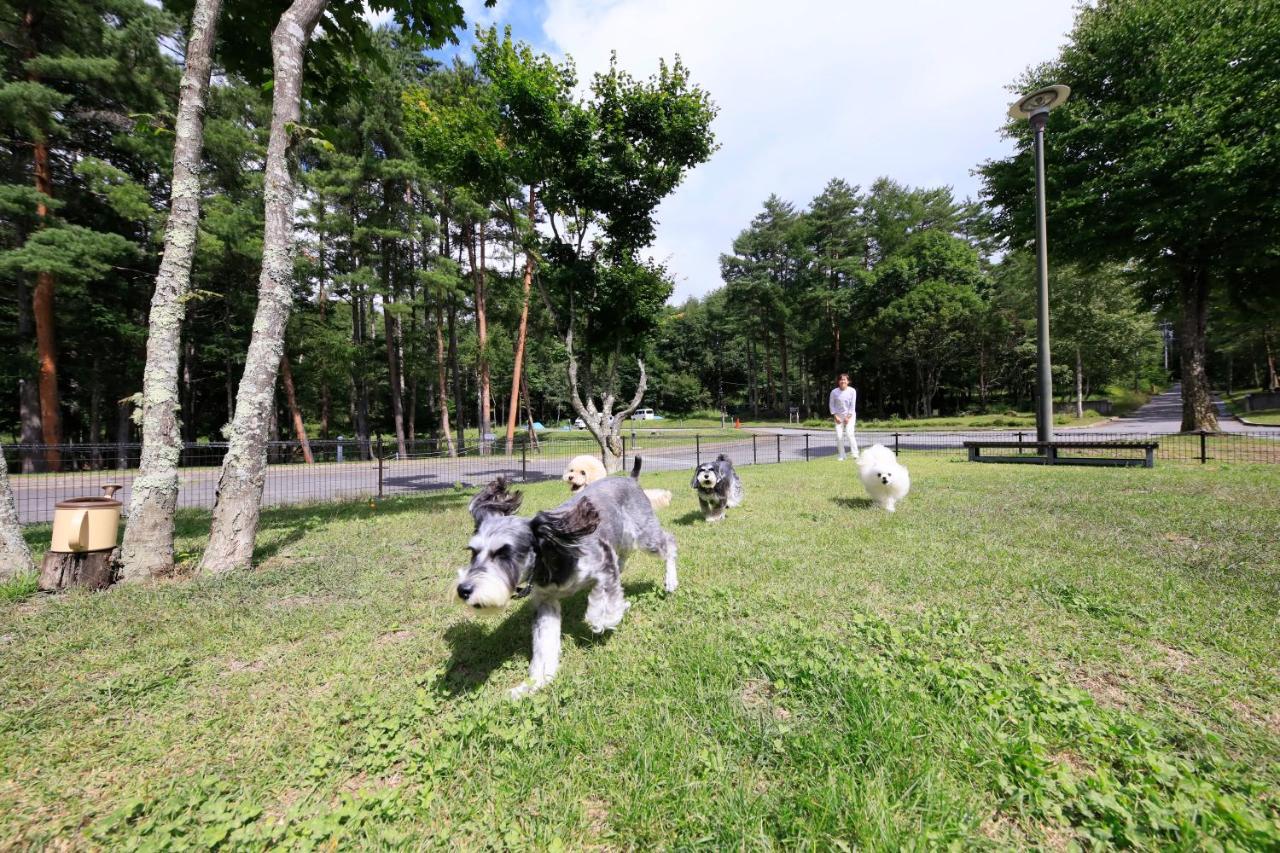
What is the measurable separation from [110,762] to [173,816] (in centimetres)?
72

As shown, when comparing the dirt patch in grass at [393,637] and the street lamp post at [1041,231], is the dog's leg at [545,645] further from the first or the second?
the street lamp post at [1041,231]

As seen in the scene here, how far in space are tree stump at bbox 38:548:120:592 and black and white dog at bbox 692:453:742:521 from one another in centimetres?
659

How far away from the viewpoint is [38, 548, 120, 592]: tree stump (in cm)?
465

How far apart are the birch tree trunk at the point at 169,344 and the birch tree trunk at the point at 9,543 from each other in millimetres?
864

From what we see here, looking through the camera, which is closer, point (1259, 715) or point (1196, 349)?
point (1259, 715)

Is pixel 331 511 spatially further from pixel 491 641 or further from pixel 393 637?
pixel 491 641

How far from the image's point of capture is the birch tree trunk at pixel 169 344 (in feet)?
16.7

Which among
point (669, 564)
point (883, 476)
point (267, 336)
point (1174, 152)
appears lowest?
point (669, 564)

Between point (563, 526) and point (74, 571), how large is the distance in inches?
211

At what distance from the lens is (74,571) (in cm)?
470

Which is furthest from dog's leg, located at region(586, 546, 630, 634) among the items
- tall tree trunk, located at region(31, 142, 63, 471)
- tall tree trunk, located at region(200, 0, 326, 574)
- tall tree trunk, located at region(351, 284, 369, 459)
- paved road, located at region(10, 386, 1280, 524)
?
tall tree trunk, located at region(351, 284, 369, 459)

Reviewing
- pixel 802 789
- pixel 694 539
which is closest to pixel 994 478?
pixel 694 539

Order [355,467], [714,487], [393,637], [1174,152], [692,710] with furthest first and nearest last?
[355,467], [1174,152], [714,487], [393,637], [692,710]

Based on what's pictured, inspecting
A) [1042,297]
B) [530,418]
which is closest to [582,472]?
[1042,297]
